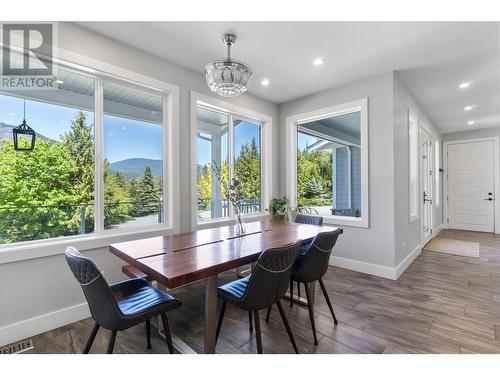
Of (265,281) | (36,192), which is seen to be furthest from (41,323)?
(265,281)

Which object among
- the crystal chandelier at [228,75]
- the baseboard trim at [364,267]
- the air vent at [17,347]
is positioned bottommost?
the air vent at [17,347]

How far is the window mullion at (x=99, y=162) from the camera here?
248 cm

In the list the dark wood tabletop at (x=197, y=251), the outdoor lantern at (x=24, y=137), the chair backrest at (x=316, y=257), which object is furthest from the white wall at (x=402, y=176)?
the outdoor lantern at (x=24, y=137)

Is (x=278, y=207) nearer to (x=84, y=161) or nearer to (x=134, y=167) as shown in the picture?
(x=134, y=167)

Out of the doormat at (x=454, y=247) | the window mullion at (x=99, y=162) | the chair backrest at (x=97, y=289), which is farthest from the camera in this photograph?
the doormat at (x=454, y=247)

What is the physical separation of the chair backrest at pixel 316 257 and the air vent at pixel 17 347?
7.14ft

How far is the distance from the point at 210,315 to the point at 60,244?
160 cm

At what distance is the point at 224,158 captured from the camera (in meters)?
3.86

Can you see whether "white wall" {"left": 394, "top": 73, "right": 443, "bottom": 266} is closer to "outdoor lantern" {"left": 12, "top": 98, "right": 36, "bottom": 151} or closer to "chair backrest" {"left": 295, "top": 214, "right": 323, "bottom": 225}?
"chair backrest" {"left": 295, "top": 214, "right": 323, "bottom": 225}

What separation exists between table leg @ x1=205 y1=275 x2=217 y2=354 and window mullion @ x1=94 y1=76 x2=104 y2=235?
1575mm

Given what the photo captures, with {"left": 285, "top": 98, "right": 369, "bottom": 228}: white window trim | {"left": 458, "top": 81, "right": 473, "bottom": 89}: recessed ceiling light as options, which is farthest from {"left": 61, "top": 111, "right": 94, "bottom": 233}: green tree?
{"left": 458, "top": 81, "right": 473, "bottom": 89}: recessed ceiling light

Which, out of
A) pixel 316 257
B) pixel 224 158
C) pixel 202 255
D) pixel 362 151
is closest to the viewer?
pixel 202 255

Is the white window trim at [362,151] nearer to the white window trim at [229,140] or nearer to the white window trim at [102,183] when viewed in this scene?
the white window trim at [229,140]
